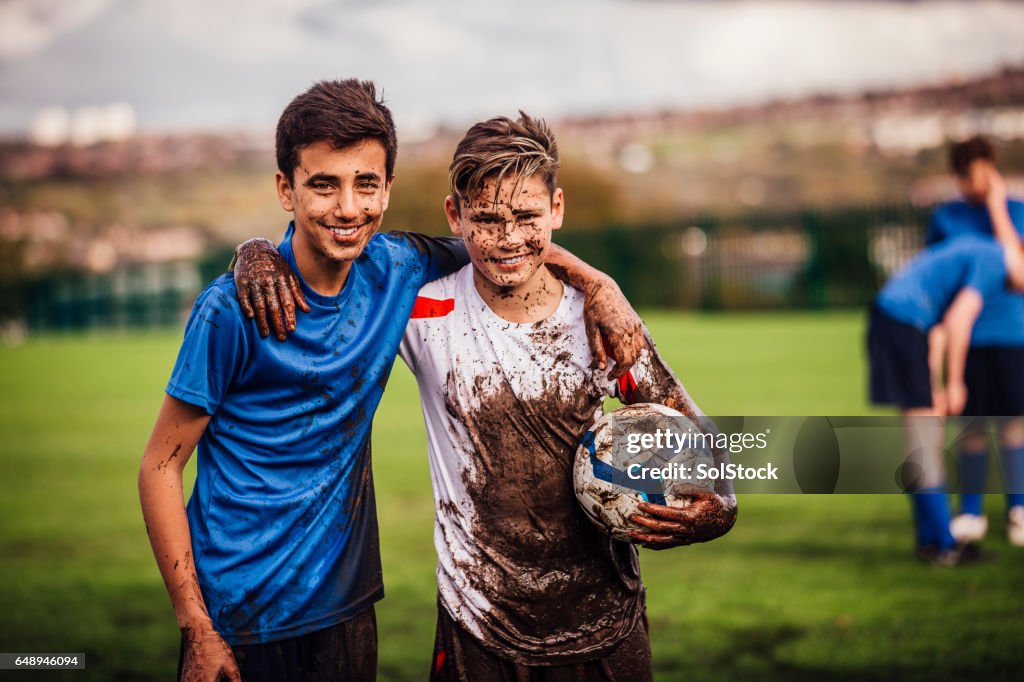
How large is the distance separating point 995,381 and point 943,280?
3.11 ft

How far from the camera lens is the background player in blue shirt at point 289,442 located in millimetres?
2805

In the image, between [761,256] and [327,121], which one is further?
[761,256]

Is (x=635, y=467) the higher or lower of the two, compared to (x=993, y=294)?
lower

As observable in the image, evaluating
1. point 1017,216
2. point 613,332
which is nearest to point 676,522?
point 613,332

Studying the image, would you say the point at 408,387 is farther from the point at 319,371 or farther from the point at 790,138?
the point at 790,138

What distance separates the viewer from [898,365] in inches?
239

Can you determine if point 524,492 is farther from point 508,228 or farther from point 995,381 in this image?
point 995,381

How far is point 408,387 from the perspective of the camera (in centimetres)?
1552

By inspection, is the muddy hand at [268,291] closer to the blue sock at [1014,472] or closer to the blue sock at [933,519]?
the blue sock at [933,519]

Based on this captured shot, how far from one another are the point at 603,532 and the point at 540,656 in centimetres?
39

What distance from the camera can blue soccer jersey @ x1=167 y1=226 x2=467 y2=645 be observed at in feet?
9.27

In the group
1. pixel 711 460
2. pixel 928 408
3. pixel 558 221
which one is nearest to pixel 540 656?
pixel 711 460

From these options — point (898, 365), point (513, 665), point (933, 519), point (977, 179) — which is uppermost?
point (977, 179)

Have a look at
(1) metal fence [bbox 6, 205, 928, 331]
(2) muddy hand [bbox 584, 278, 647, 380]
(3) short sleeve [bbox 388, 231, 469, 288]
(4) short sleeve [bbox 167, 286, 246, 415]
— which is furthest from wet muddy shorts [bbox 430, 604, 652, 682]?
(1) metal fence [bbox 6, 205, 928, 331]
